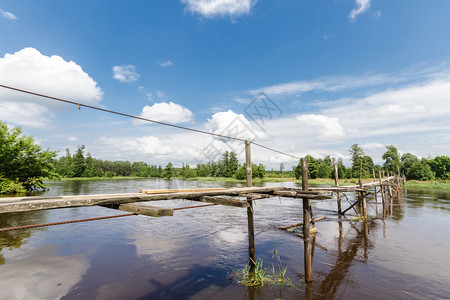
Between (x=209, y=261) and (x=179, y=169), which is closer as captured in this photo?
(x=209, y=261)

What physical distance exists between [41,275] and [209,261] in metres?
6.62

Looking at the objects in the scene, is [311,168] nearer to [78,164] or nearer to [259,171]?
[259,171]

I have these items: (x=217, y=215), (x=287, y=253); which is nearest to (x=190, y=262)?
(x=287, y=253)

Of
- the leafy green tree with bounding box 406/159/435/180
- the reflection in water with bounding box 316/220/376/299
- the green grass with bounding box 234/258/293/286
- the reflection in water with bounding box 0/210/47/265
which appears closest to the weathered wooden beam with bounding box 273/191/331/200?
the green grass with bounding box 234/258/293/286

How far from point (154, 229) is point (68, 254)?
5.45 meters

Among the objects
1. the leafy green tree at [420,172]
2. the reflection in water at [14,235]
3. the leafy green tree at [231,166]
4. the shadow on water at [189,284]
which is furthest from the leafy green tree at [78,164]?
the leafy green tree at [420,172]

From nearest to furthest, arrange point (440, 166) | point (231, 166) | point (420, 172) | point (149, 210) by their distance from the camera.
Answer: point (149, 210) < point (420, 172) < point (440, 166) < point (231, 166)

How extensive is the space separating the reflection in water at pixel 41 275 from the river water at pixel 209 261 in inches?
1.3

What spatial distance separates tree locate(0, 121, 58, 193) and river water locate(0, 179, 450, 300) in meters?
11.9

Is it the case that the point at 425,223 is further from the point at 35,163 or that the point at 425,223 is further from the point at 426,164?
the point at 426,164

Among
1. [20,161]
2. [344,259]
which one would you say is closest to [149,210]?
[344,259]

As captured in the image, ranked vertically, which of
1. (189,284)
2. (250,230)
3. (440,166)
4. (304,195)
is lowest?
(189,284)

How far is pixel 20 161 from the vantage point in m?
25.6

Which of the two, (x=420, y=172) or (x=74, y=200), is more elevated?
(x=420, y=172)
